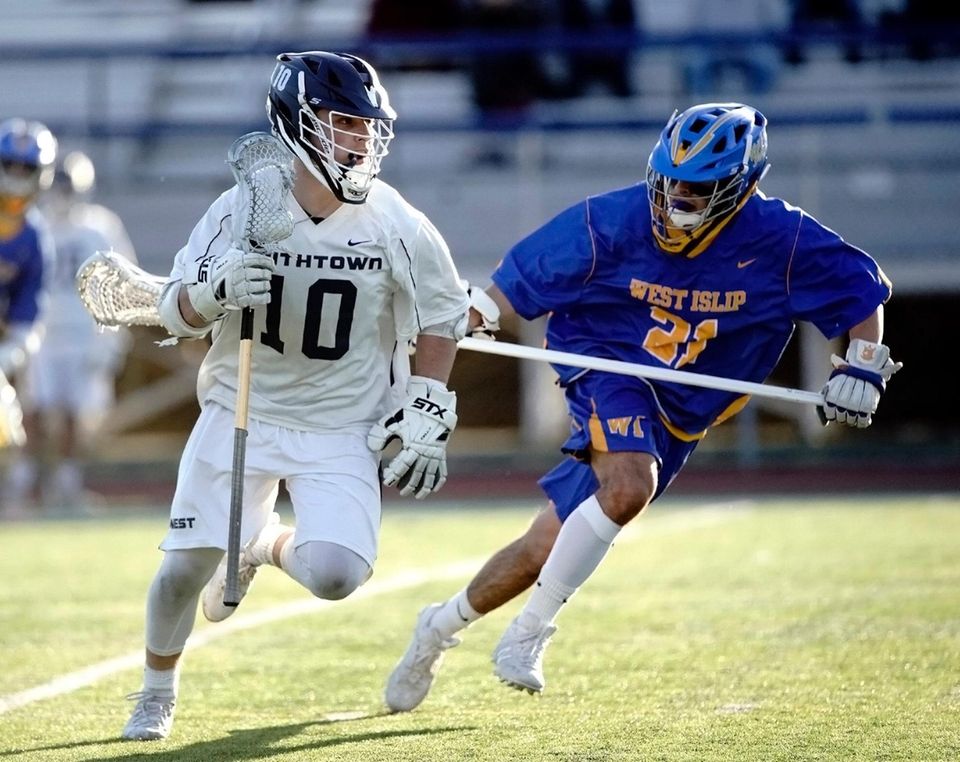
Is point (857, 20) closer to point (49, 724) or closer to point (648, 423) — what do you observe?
point (648, 423)

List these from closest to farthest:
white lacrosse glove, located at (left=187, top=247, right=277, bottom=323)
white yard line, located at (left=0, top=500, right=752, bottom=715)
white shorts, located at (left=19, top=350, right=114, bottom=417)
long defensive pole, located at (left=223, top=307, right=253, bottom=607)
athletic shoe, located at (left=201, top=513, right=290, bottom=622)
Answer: white lacrosse glove, located at (left=187, top=247, right=277, bottom=323), long defensive pole, located at (left=223, top=307, right=253, bottom=607), athletic shoe, located at (left=201, top=513, right=290, bottom=622), white yard line, located at (left=0, top=500, right=752, bottom=715), white shorts, located at (left=19, top=350, right=114, bottom=417)

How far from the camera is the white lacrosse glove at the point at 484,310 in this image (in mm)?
5078

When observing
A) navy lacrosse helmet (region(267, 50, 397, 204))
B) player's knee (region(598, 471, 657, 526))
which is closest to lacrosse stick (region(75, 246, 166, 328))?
navy lacrosse helmet (region(267, 50, 397, 204))

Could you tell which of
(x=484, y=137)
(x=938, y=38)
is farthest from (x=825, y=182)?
(x=484, y=137)

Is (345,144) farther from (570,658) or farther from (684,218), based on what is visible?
(570,658)

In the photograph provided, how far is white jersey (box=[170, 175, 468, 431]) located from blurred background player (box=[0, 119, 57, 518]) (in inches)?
131

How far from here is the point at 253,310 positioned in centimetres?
458

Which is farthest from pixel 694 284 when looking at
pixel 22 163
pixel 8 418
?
pixel 22 163

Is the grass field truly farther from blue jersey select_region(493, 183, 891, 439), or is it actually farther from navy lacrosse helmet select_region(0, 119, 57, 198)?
navy lacrosse helmet select_region(0, 119, 57, 198)

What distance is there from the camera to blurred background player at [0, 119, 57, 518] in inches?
311

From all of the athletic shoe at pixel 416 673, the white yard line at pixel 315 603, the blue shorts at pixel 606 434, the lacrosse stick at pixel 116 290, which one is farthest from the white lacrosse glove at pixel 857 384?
the white yard line at pixel 315 603

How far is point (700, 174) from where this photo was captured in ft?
16.0

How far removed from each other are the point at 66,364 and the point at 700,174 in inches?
292

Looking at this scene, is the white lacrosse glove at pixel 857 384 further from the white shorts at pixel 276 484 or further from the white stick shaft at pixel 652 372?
the white shorts at pixel 276 484
